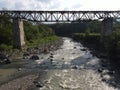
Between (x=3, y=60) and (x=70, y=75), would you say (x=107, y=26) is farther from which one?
(x=70, y=75)

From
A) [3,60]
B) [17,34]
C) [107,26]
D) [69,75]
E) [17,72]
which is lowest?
[69,75]

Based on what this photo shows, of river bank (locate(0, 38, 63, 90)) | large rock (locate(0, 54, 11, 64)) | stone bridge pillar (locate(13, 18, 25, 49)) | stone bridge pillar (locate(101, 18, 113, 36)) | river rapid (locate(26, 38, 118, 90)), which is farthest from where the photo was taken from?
stone bridge pillar (locate(101, 18, 113, 36))

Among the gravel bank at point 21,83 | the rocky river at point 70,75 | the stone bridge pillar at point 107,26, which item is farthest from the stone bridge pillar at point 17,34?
the gravel bank at point 21,83

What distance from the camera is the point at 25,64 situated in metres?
64.7

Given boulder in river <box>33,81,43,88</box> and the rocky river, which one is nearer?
the rocky river

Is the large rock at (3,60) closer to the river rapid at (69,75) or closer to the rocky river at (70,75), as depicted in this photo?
the rocky river at (70,75)

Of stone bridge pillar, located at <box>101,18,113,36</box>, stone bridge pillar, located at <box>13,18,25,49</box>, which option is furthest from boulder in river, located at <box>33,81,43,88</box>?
stone bridge pillar, located at <box>101,18,113,36</box>

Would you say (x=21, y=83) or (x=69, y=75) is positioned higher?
(x=69, y=75)

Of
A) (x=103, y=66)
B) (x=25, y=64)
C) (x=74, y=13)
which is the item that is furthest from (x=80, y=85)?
(x=74, y=13)

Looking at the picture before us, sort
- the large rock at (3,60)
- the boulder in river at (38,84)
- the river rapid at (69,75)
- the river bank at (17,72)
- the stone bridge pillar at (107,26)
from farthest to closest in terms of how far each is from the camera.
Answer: the stone bridge pillar at (107,26) < the large rock at (3,60) < the river bank at (17,72) < the boulder in river at (38,84) < the river rapid at (69,75)

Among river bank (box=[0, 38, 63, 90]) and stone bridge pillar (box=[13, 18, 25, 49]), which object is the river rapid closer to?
river bank (box=[0, 38, 63, 90])

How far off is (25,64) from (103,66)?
18.2m

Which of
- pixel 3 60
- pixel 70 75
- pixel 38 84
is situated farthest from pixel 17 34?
pixel 38 84

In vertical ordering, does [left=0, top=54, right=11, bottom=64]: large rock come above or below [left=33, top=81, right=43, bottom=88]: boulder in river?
above
